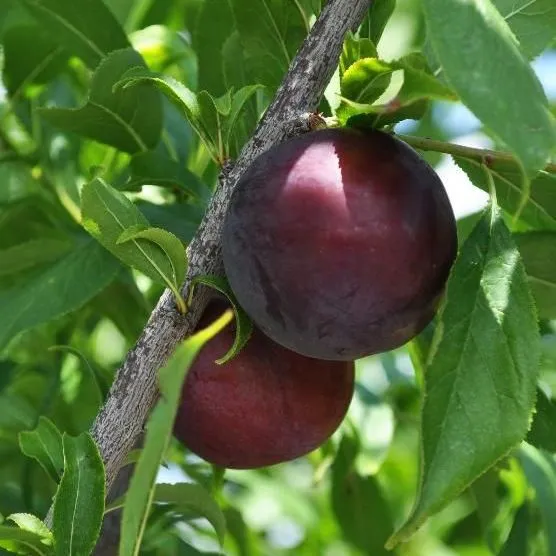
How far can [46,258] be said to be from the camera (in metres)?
1.50

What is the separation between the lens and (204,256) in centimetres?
99

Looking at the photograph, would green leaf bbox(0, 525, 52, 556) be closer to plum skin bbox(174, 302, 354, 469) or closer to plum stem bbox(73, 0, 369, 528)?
plum stem bbox(73, 0, 369, 528)

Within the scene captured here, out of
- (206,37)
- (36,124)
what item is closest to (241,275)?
(206,37)

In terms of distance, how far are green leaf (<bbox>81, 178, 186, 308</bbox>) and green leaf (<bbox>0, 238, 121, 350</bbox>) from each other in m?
0.32

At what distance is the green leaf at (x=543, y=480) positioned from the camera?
1.54 m

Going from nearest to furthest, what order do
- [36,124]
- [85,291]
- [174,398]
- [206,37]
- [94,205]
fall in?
1. [174,398]
2. [94,205]
3. [85,291]
4. [206,37]
5. [36,124]

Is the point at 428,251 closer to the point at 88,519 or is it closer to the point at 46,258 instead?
the point at 88,519

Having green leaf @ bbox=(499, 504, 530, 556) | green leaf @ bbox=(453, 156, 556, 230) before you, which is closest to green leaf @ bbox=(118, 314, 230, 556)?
green leaf @ bbox=(453, 156, 556, 230)

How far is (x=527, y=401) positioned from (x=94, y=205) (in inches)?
16.4

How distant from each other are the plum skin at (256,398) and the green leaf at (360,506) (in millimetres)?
578

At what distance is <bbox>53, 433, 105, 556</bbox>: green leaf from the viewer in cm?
90

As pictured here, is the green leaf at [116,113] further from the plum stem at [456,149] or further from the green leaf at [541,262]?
the green leaf at [541,262]

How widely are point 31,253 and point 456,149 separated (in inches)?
28.3

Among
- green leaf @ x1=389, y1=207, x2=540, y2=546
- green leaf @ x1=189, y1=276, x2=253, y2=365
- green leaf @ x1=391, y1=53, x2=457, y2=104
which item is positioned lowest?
green leaf @ x1=389, y1=207, x2=540, y2=546
